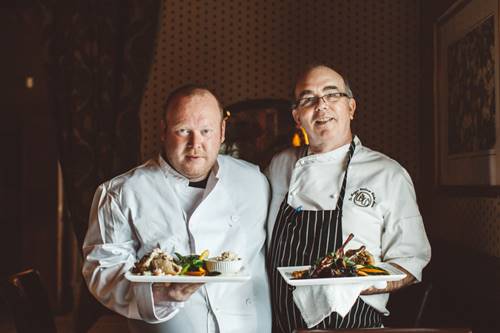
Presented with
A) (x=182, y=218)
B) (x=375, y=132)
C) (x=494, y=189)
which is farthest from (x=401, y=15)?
(x=182, y=218)

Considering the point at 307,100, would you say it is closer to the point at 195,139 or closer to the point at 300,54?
the point at 195,139

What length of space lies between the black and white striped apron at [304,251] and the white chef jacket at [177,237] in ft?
0.20

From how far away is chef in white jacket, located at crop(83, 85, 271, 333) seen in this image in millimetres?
2061

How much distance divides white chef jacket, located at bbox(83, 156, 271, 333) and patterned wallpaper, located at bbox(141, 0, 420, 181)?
5.38ft

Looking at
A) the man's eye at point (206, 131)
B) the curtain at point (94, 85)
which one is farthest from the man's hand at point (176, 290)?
the curtain at point (94, 85)

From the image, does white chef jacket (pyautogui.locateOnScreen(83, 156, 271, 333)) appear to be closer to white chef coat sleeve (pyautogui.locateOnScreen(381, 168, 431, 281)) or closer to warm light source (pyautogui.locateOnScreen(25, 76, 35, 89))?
white chef coat sleeve (pyautogui.locateOnScreen(381, 168, 431, 281))

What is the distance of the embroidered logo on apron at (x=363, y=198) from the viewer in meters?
2.13

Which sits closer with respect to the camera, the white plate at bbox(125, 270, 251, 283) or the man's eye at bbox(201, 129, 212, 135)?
the white plate at bbox(125, 270, 251, 283)

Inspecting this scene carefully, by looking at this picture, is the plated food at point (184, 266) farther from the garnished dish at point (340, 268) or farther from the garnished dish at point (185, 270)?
the garnished dish at point (340, 268)

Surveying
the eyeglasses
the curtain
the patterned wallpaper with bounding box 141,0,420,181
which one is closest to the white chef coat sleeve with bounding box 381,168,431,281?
the eyeglasses

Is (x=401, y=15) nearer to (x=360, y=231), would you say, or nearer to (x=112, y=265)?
(x=360, y=231)

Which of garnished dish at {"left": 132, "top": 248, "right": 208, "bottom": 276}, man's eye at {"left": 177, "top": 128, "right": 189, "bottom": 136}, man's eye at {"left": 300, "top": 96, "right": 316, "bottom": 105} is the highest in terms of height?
man's eye at {"left": 300, "top": 96, "right": 316, "bottom": 105}

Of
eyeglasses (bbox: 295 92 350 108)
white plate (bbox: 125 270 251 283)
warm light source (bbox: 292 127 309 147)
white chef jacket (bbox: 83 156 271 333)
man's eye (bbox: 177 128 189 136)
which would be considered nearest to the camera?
white plate (bbox: 125 270 251 283)

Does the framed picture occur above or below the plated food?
above
